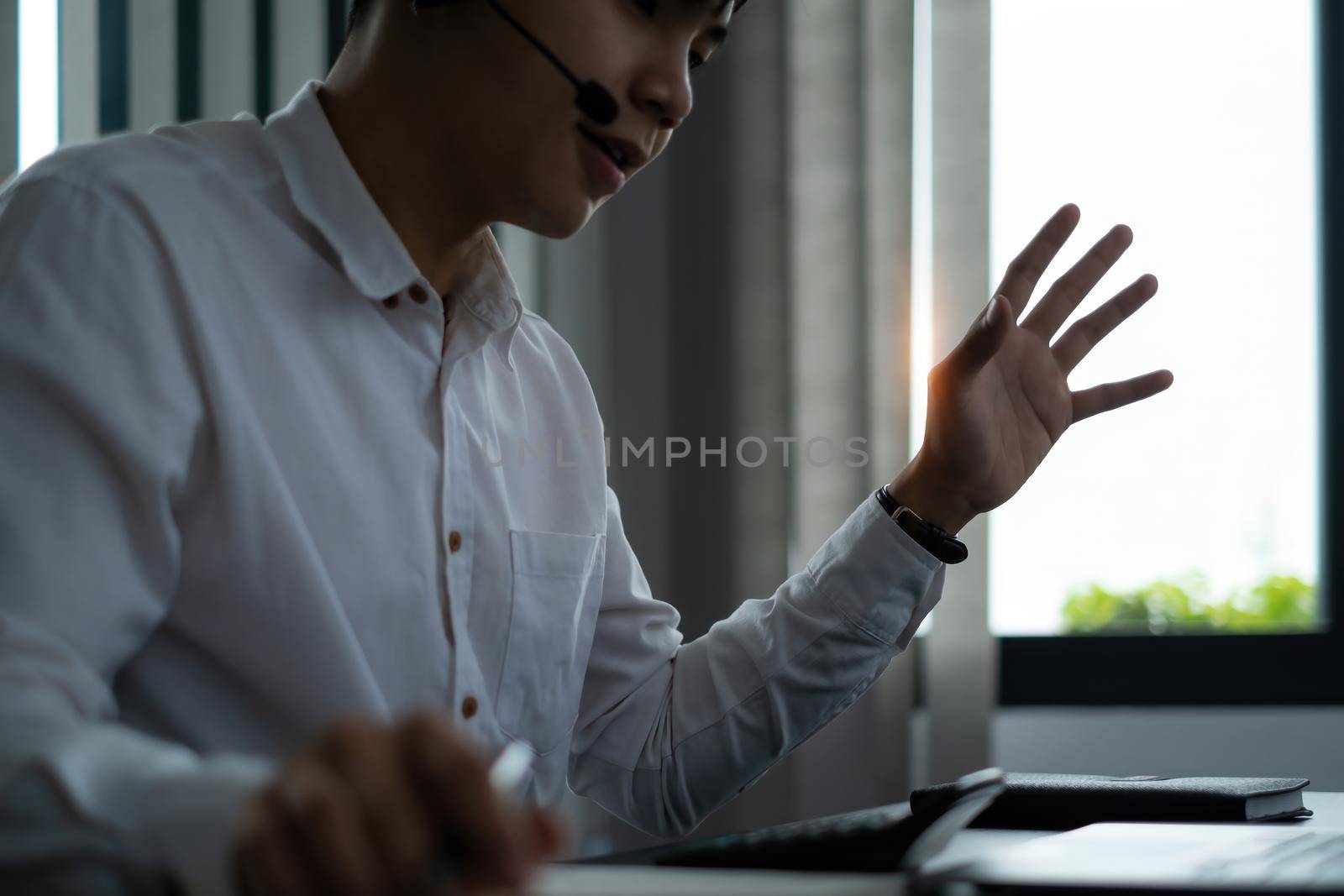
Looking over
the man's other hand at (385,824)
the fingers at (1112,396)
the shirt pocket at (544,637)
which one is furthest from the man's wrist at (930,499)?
the man's other hand at (385,824)

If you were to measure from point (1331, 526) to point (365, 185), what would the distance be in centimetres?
183

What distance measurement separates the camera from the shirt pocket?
3.12ft

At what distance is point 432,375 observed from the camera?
3.00 ft

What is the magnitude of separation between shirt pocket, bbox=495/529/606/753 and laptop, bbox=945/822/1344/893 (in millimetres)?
468

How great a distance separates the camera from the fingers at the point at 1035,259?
41.6 inches

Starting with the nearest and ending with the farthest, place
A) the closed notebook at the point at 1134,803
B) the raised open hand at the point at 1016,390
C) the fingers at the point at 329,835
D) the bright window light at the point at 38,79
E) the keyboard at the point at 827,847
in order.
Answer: the fingers at the point at 329,835, the keyboard at the point at 827,847, the closed notebook at the point at 1134,803, the raised open hand at the point at 1016,390, the bright window light at the point at 38,79

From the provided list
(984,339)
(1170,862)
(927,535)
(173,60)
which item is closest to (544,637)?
(927,535)

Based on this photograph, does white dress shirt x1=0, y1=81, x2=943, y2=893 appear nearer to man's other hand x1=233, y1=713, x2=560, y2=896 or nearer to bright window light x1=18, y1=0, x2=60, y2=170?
man's other hand x1=233, y1=713, x2=560, y2=896

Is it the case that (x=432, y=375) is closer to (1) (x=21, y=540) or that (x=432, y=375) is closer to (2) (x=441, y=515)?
(2) (x=441, y=515)

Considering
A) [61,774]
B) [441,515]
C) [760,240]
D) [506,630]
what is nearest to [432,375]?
[441,515]

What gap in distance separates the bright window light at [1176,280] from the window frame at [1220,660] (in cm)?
3

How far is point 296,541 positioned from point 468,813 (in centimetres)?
46

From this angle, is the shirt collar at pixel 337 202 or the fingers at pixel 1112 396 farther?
the fingers at pixel 1112 396

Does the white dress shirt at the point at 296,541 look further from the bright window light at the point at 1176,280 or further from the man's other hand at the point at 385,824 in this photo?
the bright window light at the point at 1176,280
